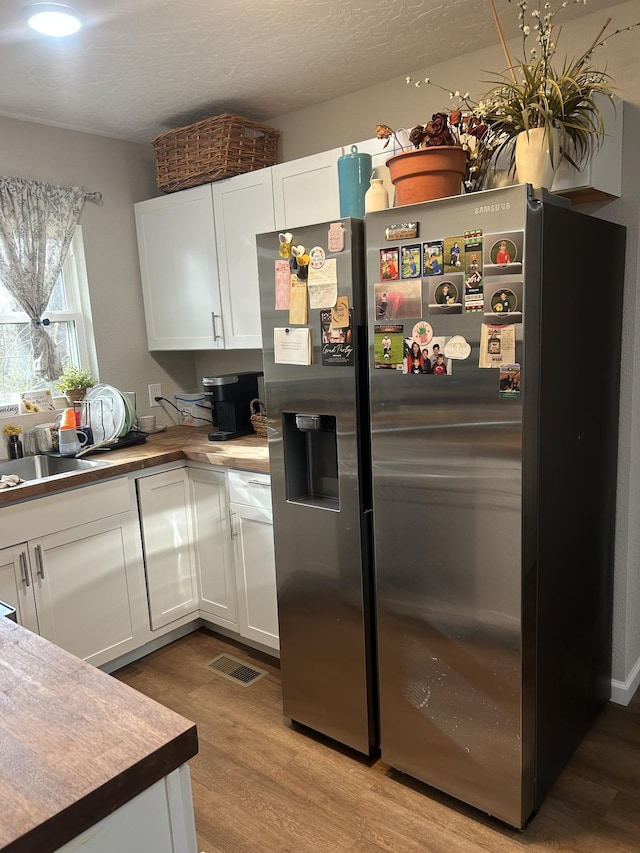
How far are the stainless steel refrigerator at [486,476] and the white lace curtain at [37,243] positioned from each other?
74.2 inches

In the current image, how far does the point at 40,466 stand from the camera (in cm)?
298

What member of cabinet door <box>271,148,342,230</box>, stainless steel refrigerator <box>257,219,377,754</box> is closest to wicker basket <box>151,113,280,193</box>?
cabinet door <box>271,148,342,230</box>

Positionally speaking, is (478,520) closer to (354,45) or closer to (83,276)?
(354,45)

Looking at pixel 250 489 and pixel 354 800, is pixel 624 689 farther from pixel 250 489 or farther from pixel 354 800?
pixel 250 489

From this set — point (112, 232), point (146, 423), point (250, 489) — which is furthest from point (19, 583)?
point (112, 232)

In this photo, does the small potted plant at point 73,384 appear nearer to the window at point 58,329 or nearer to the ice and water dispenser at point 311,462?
the window at point 58,329

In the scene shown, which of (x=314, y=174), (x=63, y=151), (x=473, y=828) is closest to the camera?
(x=473, y=828)

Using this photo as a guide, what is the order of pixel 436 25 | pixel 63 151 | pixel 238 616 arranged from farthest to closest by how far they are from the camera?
pixel 63 151
pixel 238 616
pixel 436 25

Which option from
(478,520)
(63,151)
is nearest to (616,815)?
(478,520)

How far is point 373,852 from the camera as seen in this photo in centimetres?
182

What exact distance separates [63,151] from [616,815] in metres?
3.48

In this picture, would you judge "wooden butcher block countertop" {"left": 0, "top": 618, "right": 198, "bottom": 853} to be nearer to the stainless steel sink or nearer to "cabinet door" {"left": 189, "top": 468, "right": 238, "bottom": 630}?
"cabinet door" {"left": 189, "top": 468, "right": 238, "bottom": 630}

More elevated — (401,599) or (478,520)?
(478,520)

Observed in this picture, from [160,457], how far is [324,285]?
124 cm
